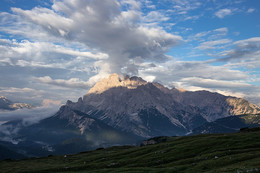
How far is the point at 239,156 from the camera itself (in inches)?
2255

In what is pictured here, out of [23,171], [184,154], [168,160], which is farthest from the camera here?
[23,171]

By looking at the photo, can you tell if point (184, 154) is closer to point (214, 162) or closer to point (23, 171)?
point (214, 162)

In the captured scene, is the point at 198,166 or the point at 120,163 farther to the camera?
the point at 120,163

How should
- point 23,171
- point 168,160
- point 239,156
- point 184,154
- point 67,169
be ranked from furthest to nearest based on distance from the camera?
point 23,171 < point 67,169 < point 184,154 < point 168,160 < point 239,156

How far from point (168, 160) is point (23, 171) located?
211 ft

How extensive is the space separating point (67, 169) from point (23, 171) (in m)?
24.5

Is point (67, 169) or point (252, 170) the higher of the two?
point (252, 170)

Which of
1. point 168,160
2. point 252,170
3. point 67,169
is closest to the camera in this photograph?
point 252,170

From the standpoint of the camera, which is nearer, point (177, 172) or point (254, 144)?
point (177, 172)

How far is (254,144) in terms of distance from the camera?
247 ft

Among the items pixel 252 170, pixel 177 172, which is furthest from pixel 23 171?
pixel 252 170

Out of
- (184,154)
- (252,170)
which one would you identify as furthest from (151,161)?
(252,170)

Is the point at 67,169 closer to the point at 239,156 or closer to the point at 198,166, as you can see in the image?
the point at 198,166

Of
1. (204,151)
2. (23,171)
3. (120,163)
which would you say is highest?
(204,151)
